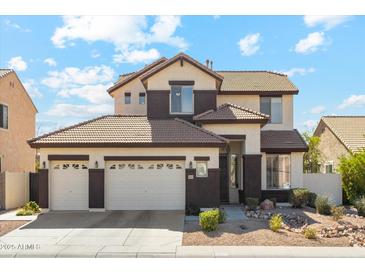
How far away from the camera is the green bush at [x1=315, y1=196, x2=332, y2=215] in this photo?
17.1 meters

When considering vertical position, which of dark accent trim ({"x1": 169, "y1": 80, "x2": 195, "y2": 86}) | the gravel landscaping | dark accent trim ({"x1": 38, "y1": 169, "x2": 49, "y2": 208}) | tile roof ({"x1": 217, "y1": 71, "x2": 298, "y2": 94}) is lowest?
the gravel landscaping

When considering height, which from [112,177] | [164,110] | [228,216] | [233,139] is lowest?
[228,216]

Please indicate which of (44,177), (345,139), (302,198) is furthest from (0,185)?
(345,139)

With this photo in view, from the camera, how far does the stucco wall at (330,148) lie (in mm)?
25922

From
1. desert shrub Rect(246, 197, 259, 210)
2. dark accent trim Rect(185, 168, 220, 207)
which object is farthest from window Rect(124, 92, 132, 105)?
desert shrub Rect(246, 197, 259, 210)

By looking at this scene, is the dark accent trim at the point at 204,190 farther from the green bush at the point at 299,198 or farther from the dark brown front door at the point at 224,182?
the green bush at the point at 299,198

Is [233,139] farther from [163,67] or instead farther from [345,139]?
[345,139]

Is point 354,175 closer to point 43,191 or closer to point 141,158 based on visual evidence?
point 141,158

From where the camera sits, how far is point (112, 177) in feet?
57.8

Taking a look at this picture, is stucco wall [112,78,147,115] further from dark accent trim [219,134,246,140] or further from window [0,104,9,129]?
dark accent trim [219,134,246,140]

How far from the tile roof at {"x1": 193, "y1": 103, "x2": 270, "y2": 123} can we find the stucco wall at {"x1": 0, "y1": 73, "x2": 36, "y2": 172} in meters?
12.3

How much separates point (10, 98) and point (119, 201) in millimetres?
11799

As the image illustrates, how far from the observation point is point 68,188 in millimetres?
17578

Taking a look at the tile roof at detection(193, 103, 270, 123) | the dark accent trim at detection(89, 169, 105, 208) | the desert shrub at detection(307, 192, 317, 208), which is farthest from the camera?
the tile roof at detection(193, 103, 270, 123)
